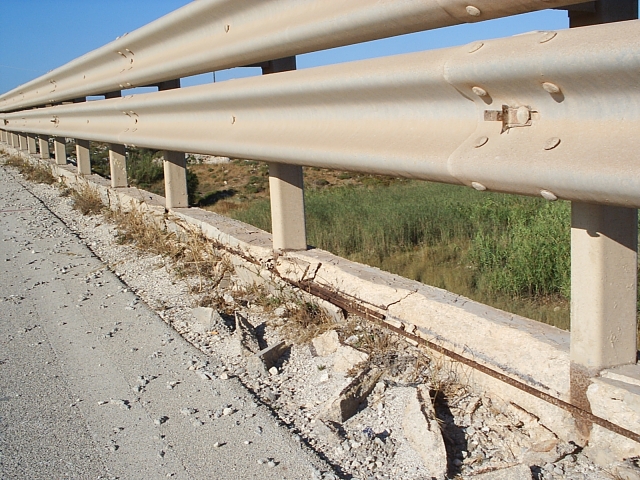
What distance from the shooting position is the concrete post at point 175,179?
5.12 meters

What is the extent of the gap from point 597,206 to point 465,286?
2188 millimetres

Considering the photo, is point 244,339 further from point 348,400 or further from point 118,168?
point 118,168

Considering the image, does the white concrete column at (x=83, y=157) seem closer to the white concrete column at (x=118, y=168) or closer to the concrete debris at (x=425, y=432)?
the white concrete column at (x=118, y=168)

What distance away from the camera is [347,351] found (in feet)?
8.80

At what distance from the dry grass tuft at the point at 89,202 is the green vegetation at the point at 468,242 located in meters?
1.53

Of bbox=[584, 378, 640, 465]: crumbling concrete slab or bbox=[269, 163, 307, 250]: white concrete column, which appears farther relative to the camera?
bbox=[269, 163, 307, 250]: white concrete column

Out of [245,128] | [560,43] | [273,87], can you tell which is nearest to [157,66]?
[245,128]

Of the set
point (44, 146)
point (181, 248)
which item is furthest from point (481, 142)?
point (44, 146)

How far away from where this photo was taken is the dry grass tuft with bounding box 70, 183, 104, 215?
21.7 feet

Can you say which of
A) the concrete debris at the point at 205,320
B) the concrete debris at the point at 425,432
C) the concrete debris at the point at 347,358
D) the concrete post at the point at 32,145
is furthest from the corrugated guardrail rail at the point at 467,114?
the concrete post at the point at 32,145

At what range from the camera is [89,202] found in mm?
6707

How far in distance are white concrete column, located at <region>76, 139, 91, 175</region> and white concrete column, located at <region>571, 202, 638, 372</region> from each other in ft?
24.8

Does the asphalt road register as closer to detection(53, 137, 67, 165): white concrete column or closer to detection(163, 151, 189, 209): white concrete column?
detection(163, 151, 189, 209): white concrete column

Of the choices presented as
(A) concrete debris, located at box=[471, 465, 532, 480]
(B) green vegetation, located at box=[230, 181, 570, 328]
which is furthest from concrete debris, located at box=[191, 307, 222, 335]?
(A) concrete debris, located at box=[471, 465, 532, 480]
